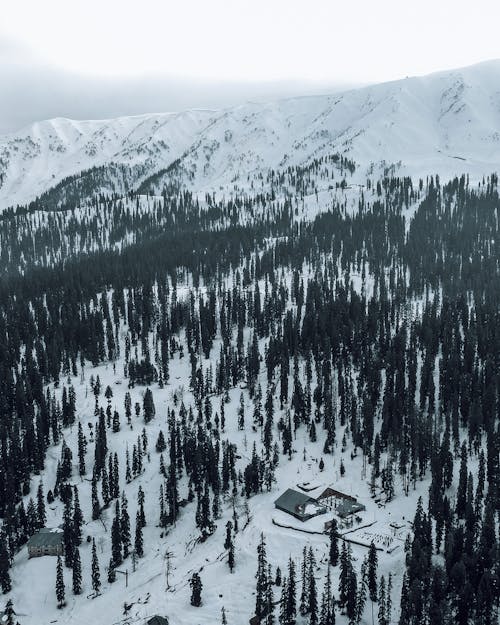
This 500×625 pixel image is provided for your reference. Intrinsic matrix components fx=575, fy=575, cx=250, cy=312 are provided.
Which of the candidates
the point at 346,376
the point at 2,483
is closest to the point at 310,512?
the point at 346,376

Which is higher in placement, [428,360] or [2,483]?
[428,360]

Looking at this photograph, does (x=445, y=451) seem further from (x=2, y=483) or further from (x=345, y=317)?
(x=2, y=483)

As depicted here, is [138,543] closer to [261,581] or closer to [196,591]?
[196,591]

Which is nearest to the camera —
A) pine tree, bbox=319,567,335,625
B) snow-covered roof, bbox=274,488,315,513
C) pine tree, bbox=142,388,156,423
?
pine tree, bbox=319,567,335,625

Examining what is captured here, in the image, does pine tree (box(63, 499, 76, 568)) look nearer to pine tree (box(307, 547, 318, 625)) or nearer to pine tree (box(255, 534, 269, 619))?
pine tree (box(255, 534, 269, 619))

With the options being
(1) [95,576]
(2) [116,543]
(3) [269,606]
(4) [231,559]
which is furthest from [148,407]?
(3) [269,606]

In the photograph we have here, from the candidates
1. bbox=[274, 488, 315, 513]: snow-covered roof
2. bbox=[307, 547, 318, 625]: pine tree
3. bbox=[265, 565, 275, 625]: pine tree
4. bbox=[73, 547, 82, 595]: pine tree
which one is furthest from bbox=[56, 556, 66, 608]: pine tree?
bbox=[307, 547, 318, 625]: pine tree

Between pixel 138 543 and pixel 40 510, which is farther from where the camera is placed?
pixel 40 510

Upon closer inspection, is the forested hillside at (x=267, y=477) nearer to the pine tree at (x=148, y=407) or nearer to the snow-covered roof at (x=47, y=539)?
the pine tree at (x=148, y=407)
